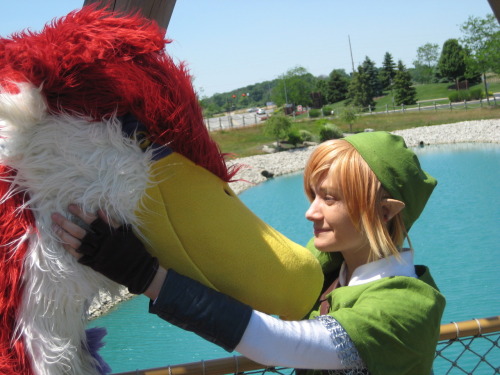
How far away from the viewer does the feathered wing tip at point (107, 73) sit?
73cm

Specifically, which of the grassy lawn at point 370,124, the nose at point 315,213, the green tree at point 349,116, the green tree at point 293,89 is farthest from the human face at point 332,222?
the green tree at point 293,89

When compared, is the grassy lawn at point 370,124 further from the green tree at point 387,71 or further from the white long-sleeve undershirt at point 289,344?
Answer: the white long-sleeve undershirt at point 289,344

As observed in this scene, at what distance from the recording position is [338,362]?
0.82m

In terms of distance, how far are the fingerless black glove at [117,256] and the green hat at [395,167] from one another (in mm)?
439

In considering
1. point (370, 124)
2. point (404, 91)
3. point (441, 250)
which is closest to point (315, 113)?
point (370, 124)

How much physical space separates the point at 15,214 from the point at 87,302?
7.3 inches

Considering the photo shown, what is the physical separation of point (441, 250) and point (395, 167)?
23.6 feet

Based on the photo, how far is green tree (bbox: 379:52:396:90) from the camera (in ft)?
122

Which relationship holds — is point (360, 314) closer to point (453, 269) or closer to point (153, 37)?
point (153, 37)

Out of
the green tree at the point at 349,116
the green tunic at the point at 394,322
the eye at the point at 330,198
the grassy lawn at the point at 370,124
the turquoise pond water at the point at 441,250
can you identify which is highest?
the eye at the point at 330,198

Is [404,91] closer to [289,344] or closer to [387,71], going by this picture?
[387,71]

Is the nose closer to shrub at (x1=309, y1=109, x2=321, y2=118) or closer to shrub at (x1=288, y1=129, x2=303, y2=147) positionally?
shrub at (x1=288, y1=129, x2=303, y2=147)

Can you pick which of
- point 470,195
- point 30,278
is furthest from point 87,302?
point 470,195

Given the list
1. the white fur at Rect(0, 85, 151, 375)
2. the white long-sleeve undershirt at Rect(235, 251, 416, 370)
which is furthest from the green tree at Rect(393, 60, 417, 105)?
the white fur at Rect(0, 85, 151, 375)
